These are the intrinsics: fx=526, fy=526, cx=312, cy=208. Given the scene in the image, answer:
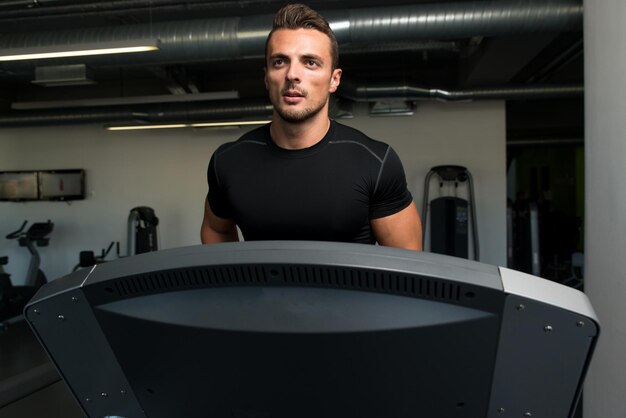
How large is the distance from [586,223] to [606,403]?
0.64m

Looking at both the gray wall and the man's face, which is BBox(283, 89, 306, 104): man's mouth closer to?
the man's face

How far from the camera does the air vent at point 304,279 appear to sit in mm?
367

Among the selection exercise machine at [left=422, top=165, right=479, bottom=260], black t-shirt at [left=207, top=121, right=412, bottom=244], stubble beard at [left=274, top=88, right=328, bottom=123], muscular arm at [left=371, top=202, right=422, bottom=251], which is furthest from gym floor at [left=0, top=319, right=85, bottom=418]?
exercise machine at [left=422, top=165, right=479, bottom=260]

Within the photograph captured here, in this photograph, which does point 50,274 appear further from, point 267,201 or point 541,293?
point 541,293

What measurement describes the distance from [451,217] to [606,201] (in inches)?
148

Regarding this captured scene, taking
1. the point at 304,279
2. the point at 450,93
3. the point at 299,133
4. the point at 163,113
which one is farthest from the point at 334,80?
the point at 163,113

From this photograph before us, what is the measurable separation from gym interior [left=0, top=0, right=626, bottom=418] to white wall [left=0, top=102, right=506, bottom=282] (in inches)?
0.6

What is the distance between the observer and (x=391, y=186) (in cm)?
96

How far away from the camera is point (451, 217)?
18.1 feet

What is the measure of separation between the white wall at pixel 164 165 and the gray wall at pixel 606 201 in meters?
3.88

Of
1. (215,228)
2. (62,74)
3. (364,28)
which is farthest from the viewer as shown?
(62,74)

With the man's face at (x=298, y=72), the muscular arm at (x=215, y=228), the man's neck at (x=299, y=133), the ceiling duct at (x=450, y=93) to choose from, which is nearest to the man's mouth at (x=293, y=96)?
the man's face at (x=298, y=72)

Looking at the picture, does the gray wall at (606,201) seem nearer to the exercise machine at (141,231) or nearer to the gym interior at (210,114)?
the gym interior at (210,114)

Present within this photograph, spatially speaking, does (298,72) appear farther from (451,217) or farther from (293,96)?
(451,217)
